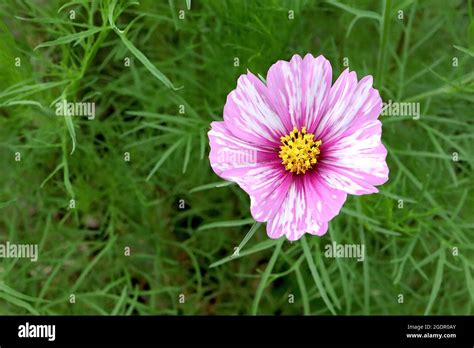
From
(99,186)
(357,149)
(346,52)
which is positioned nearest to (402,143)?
(346,52)

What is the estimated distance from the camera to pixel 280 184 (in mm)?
801

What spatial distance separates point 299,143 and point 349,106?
0.28ft

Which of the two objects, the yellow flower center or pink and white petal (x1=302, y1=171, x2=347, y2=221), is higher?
the yellow flower center

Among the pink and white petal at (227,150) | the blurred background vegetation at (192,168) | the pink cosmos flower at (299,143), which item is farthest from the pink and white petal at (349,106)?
the blurred background vegetation at (192,168)

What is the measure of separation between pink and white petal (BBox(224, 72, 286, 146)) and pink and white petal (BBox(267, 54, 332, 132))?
12mm

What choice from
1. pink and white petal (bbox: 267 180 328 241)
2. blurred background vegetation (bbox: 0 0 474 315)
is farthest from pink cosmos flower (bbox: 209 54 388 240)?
blurred background vegetation (bbox: 0 0 474 315)

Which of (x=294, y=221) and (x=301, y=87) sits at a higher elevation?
(x=301, y=87)

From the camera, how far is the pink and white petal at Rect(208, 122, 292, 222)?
75 cm

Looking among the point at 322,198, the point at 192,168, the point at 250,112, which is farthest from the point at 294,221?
the point at 192,168

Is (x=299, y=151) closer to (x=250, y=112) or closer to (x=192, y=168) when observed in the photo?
(x=250, y=112)

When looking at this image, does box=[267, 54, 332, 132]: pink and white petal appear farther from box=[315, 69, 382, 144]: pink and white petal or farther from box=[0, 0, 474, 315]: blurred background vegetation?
box=[0, 0, 474, 315]: blurred background vegetation

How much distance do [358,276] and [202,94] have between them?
475 millimetres

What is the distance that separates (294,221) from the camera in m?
0.74

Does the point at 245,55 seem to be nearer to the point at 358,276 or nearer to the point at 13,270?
the point at 358,276
